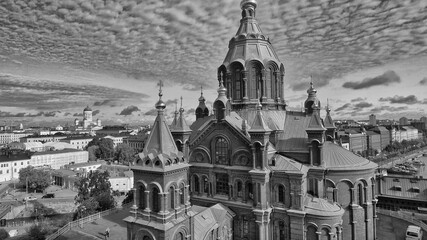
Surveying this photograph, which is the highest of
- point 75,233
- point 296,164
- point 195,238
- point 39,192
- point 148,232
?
point 296,164

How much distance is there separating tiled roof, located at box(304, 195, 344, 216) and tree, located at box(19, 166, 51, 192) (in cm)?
5759

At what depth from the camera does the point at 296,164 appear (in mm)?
24188

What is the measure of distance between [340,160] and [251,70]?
12.7m

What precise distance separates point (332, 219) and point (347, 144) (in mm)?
80881

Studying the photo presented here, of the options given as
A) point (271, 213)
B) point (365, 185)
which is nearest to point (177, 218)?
point (271, 213)

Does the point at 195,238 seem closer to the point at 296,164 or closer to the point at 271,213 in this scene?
the point at 271,213

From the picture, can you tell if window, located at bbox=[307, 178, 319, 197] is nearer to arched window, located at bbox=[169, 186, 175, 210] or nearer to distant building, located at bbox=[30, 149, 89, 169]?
arched window, located at bbox=[169, 186, 175, 210]

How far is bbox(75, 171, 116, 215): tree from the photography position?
33.9 metres

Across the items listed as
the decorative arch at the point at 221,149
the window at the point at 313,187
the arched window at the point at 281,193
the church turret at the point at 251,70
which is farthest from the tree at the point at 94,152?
the window at the point at 313,187

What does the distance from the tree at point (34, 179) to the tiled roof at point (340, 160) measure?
5885cm

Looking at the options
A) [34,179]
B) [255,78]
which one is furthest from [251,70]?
[34,179]

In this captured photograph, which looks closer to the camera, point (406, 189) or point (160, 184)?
point (160, 184)

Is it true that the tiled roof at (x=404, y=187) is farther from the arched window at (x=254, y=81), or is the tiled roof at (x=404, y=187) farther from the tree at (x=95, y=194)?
the tree at (x=95, y=194)

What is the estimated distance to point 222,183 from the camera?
2655 cm
